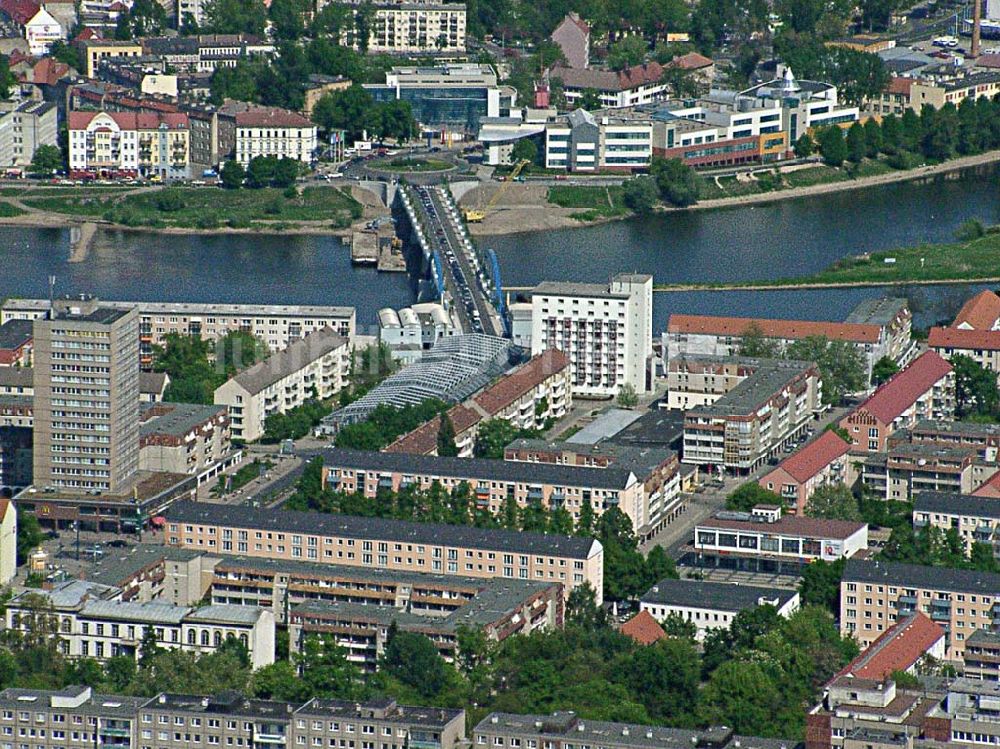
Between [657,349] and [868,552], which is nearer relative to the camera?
[868,552]

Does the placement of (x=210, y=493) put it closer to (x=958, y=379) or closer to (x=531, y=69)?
(x=958, y=379)

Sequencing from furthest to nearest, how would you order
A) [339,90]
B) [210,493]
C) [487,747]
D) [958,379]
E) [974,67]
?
1. [974,67]
2. [339,90]
3. [958,379]
4. [210,493]
5. [487,747]

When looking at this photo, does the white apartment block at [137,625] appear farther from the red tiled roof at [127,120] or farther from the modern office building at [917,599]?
the red tiled roof at [127,120]

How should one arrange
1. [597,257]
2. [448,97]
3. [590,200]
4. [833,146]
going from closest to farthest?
[597,257], [590,200], [833,146], [448,97]

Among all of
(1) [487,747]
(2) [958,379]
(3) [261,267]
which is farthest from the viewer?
(3) [261,267]

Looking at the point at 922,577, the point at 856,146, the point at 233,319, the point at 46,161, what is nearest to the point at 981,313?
the point at 233,319

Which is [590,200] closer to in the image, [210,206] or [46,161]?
[210,206]

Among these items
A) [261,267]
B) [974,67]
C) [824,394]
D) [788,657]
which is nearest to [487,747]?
[788,657]
